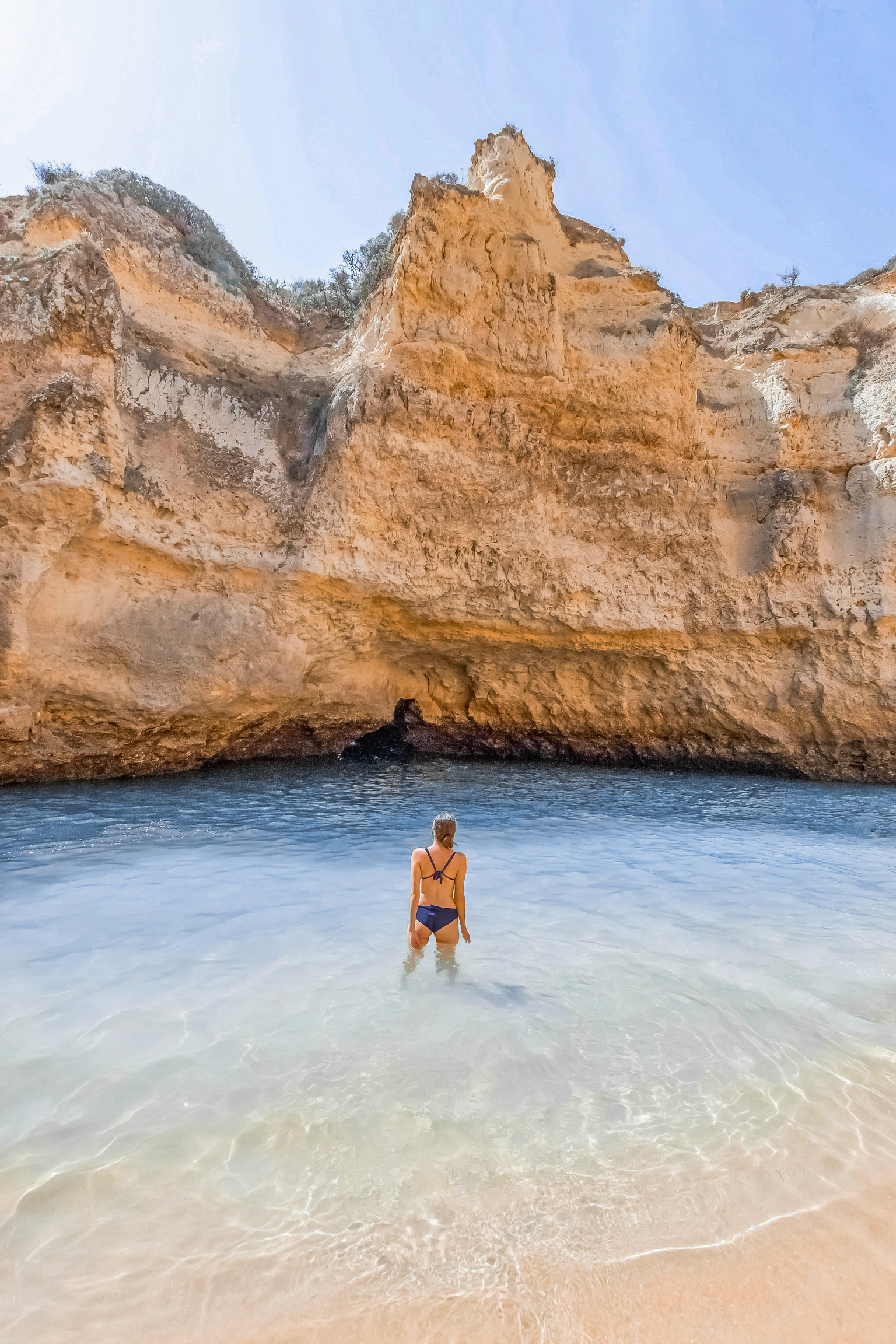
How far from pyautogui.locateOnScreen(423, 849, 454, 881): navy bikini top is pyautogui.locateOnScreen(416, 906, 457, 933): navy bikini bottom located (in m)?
0.14

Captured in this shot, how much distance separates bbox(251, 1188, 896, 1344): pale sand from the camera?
1.44m

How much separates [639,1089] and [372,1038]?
40.8 inches

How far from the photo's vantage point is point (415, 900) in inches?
137

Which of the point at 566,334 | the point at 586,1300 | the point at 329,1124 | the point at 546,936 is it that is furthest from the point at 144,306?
the point at 586,1300

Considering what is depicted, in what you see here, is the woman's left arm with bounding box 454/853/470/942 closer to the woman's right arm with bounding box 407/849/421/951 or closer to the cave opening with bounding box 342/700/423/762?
the woman's right arm with bounding box 407/849/421/951

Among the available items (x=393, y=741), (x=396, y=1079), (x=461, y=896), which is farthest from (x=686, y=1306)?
(x=393, y=741)

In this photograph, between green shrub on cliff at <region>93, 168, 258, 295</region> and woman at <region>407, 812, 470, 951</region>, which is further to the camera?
green shrub on cliff at <region>93, 168, 258, 295</region>

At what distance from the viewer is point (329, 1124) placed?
2.12 meters

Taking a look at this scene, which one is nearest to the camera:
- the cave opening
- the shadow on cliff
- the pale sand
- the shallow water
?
the pale sand

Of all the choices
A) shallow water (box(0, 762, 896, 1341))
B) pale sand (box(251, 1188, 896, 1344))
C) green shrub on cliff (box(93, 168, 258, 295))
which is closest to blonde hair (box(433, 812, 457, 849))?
shallow water (box(0, 762, 896, 1341))

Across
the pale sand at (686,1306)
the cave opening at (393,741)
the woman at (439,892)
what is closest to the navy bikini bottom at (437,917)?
the woman at (439,892)

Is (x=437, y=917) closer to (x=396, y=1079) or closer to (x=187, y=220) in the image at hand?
(x=396, y=1079)

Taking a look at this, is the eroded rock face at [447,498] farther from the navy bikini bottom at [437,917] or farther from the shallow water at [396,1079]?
the navy bikini bottom at [437,917]

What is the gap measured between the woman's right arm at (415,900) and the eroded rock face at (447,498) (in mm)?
5072
